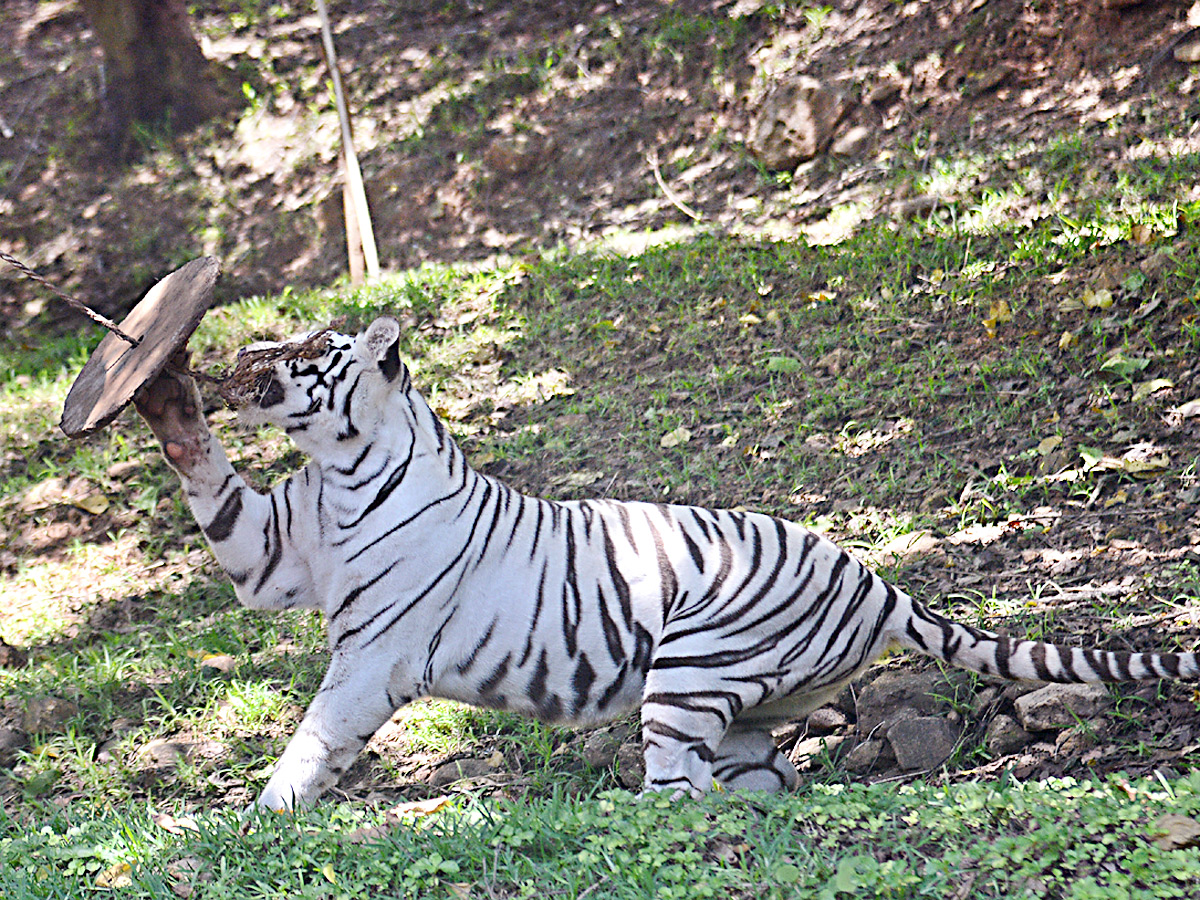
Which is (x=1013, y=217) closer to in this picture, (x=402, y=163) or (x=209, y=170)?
(x=402, y=163)

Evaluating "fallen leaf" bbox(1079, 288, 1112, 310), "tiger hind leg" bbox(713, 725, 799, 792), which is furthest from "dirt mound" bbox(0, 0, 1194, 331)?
"tiger hind leg" bbox(713, 725, 799, 792)

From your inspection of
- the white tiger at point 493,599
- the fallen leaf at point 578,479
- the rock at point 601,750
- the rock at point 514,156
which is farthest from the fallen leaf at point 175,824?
the rock at point 514,156

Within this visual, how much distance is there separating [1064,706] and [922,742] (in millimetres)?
474

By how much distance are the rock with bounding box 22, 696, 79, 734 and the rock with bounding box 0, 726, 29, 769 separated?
0.04 meters

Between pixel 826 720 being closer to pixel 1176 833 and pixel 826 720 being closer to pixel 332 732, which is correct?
pixel 1176 833

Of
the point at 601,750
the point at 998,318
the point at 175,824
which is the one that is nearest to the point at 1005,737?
the point at 601,750

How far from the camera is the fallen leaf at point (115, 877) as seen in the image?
2.78m

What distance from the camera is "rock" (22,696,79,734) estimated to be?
444 centimetres

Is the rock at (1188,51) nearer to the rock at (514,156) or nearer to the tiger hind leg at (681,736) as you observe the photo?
the rock at (514,156)

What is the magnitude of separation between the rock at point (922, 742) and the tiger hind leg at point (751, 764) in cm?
36

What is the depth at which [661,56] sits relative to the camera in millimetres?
9727

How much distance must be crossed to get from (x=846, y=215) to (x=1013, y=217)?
3.91 feet

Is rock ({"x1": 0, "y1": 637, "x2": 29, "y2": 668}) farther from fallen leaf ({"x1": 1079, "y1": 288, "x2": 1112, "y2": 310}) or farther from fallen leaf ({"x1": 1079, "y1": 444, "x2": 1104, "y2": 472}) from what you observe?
fallen leaf ({"x1": 1079, "y1": 288, "x2": 1112, "y2": 310})

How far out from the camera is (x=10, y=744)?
4.34m
